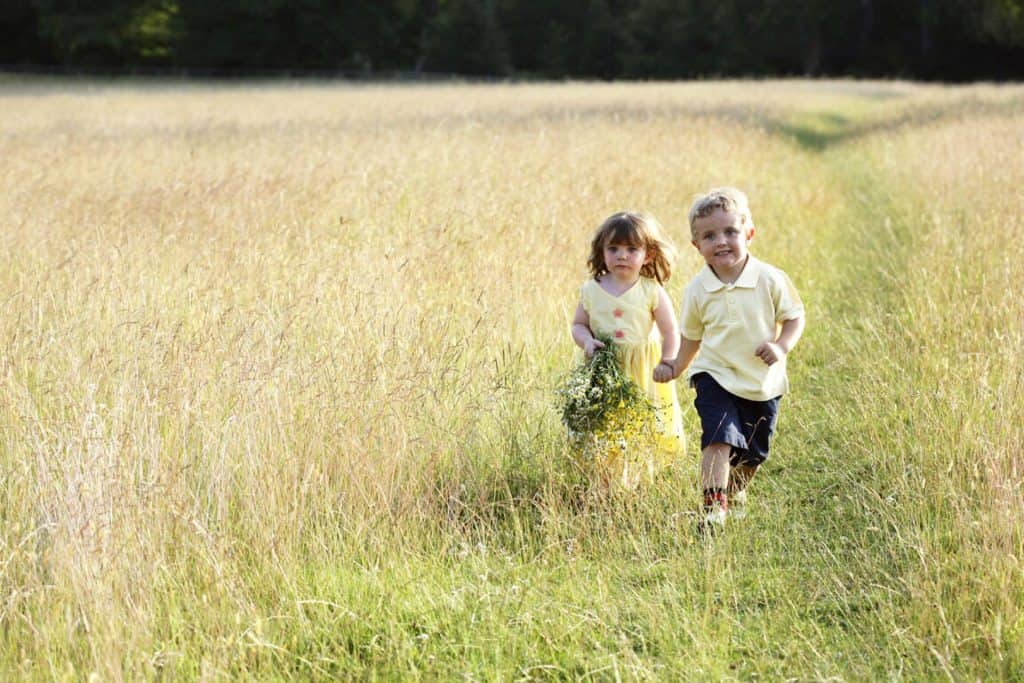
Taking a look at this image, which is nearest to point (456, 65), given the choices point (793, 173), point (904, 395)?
point (793, 173)

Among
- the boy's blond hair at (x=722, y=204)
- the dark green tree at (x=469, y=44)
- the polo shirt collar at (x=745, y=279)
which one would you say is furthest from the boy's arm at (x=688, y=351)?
the dark green tree at (x=469, y=44)

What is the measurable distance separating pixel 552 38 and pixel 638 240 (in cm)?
6416

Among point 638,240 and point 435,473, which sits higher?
point 638,240

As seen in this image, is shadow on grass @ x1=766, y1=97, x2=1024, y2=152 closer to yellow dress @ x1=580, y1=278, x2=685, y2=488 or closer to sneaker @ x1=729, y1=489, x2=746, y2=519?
yellow dress @ x1=580, y1=278, x2=685, y2=488

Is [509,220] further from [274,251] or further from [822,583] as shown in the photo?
[822,583]

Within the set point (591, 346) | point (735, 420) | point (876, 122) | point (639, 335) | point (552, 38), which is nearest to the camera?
point (735, 420)

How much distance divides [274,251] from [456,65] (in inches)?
2277

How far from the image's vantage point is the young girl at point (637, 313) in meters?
4.26

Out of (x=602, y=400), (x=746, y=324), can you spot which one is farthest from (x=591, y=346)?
(x=746, y=324)

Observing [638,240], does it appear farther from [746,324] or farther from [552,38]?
[552,38]

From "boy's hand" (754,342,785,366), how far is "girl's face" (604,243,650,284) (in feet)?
1.95

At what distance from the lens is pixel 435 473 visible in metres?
4.13

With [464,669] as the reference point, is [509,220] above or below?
above

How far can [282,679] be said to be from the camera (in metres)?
2.90
